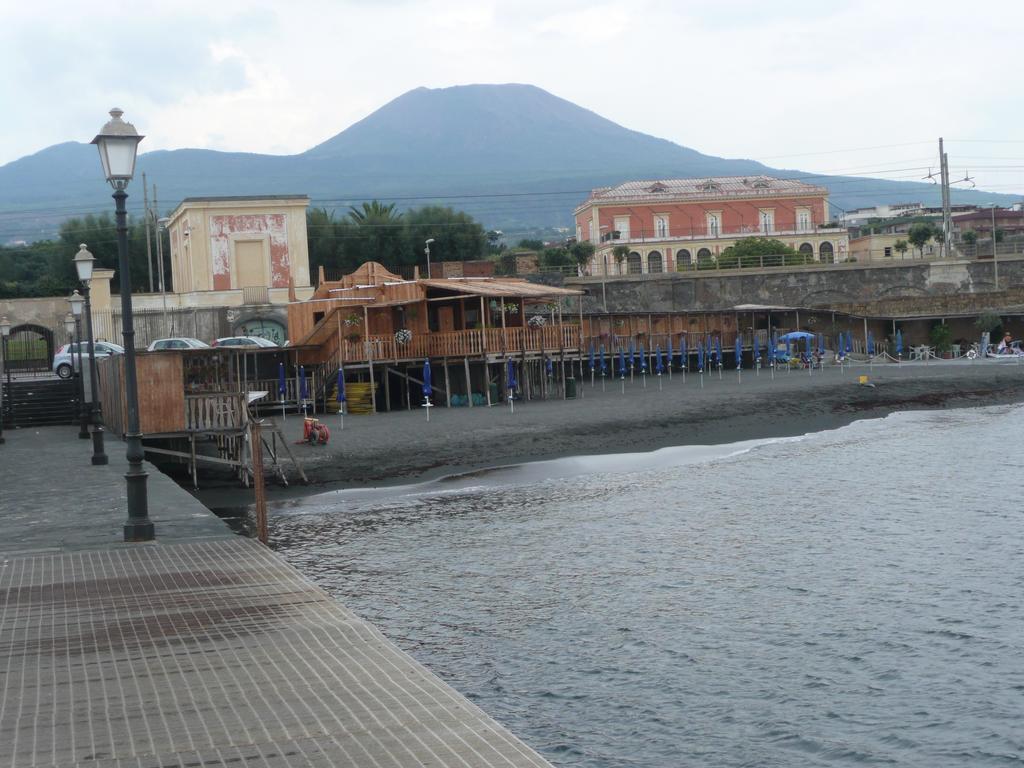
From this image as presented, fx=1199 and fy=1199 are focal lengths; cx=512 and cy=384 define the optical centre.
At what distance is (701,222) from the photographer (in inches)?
4045

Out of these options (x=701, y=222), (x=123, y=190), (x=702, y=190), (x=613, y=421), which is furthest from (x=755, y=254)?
(x=123, y=190)

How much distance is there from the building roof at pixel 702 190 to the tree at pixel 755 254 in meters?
14.6

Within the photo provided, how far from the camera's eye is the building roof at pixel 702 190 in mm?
102562

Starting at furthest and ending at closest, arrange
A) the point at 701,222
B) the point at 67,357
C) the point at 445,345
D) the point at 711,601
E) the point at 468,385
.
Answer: the point at 701,222 → the point at 67,357 → the point at 445,345 → the point at 468,385 → the point at 711,601

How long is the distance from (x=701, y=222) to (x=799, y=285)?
29.8m

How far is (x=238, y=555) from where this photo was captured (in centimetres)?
1477

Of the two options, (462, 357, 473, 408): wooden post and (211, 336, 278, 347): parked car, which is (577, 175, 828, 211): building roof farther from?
(462, 357, 473, 408): wooden post

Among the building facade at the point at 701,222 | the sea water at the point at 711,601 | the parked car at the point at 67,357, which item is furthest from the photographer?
the building facade at the point at 701,222

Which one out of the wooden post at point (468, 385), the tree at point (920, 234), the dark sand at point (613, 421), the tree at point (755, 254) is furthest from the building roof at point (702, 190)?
the wooden post at point (468, 385)

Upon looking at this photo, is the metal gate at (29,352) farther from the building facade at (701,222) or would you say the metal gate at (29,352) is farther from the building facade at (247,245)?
the building facade at (701,222)

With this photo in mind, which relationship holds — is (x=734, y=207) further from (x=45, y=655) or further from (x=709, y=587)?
(x=45, y=655)

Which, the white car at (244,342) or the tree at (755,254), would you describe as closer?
the white car at (244,342)

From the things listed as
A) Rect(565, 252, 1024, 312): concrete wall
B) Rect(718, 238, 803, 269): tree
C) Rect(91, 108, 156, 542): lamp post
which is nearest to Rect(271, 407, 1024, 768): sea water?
Rect(91, 108, 156, 542): lamp post

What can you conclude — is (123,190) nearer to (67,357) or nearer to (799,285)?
(67,357)
